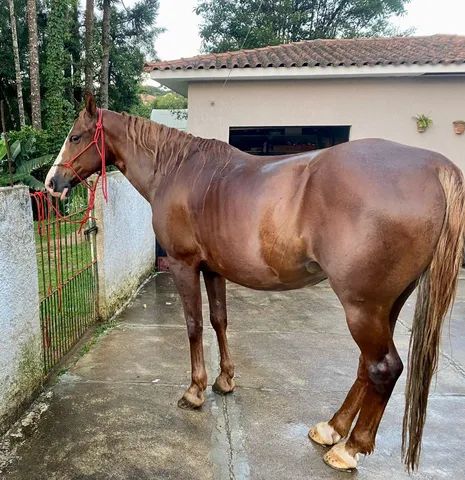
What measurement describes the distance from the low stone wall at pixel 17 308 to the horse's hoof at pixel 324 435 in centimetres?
170

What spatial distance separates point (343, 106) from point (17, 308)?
18.6 feet

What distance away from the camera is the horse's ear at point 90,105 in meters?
2.57

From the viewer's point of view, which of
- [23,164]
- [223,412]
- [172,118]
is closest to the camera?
[223,412]

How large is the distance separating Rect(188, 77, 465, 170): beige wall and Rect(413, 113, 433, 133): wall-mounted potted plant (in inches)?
3.0

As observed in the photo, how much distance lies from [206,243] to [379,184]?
1032 mm

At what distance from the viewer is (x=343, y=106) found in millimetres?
6527

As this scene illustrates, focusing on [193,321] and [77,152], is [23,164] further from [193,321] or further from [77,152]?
[193,321]

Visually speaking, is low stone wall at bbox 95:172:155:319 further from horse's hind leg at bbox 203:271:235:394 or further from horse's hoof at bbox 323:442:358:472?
horse's hoof at bbox 323:442:358:472

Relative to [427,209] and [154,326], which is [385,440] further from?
Answer: [154,326]

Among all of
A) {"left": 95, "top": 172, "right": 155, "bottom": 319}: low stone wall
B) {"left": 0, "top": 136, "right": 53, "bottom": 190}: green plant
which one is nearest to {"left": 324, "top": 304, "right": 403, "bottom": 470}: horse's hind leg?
{"left": 95, "top": 172, "right": 155, "bottom": 319}: low stone wall

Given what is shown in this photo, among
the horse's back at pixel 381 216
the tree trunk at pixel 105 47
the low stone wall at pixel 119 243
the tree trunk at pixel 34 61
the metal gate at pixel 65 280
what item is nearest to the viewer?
the horse's back at pixel 381 216

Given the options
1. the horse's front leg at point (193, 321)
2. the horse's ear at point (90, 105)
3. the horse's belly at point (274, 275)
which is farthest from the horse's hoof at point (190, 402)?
the horse's ear at point (90, 105)

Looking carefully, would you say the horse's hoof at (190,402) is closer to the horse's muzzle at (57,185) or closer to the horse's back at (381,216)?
the horse's back at (381,216)

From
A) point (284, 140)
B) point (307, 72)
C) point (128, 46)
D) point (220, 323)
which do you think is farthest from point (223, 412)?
point (128, 46)
